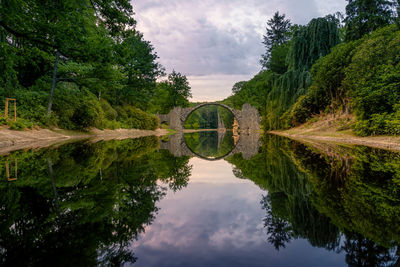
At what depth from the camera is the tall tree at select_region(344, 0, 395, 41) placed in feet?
57.3

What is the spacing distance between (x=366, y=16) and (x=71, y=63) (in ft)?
75.1

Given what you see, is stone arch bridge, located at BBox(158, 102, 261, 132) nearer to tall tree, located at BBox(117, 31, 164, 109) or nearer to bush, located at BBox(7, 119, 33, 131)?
tall tree, located at BBox(117, 31, 164, 109)

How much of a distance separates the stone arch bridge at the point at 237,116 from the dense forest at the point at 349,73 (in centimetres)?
1367

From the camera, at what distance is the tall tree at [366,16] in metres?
17.5

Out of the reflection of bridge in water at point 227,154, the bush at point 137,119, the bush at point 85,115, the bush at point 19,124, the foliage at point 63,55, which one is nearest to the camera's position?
the foliage at point 63,55

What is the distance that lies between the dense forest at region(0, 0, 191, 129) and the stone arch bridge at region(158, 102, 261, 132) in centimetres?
897

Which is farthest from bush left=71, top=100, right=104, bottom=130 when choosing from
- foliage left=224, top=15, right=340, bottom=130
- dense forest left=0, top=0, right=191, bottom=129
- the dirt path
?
foliage left=224, top=15, right=340, bottom=130

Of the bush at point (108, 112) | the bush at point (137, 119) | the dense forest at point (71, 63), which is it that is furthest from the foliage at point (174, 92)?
the bush at point (108, 112)

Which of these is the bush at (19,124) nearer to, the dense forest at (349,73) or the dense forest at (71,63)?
the dense forest at (71,63)

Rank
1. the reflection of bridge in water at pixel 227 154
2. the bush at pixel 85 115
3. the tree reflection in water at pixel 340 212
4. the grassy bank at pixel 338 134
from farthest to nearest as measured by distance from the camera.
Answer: the bush at pixel 85 115 < the grassy bank at pixel 338 134 < the reflection of bridge in water at pixel 227 154 < the tree reflection in water at pixel 340 212

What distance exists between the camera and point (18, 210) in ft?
7.95

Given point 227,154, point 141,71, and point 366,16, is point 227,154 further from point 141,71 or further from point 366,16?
point 141,71

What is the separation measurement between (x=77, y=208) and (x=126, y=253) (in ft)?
3.96

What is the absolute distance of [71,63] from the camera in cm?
1606
